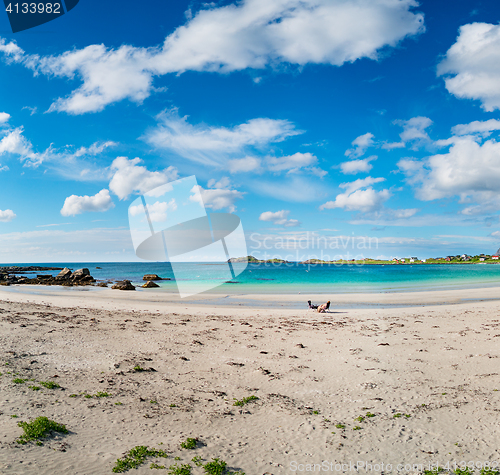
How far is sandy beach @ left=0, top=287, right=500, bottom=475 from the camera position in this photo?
5.47m

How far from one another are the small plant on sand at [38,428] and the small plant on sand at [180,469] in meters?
2.28

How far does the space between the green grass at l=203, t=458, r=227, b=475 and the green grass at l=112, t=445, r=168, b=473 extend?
2.57 feet

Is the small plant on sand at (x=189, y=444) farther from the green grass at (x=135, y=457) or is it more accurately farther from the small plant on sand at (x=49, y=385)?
the small plant on sand at (x=49, y=385)

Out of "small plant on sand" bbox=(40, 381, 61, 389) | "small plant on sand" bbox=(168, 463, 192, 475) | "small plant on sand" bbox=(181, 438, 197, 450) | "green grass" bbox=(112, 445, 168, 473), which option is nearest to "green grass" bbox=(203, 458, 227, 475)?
"small plant on sand" bbox=(168, 463, 192, 475)

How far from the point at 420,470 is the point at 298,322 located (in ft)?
44.9

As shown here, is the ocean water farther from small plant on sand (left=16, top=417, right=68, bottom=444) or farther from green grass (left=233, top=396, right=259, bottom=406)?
small plant on sand (left=16, top=417, right=68, bottom=444)

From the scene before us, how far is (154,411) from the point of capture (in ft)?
22.8

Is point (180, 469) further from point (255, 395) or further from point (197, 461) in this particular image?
point (255, 395)

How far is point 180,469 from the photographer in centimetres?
496

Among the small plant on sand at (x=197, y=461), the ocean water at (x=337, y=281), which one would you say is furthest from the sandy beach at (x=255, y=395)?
the ocean water at (x=337, y=281)

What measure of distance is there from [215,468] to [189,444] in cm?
84

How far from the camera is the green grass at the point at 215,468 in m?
4.98

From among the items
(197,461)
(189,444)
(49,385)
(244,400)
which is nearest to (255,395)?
(244,400)

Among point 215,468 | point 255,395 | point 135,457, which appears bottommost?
point 255,395
